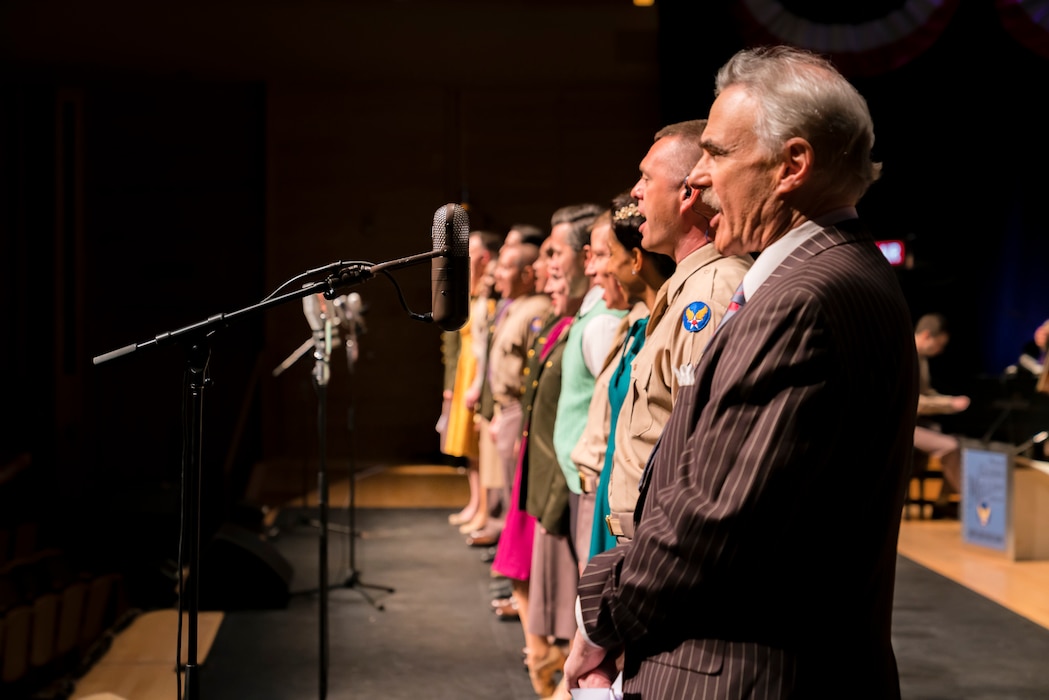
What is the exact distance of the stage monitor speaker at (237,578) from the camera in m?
5.09

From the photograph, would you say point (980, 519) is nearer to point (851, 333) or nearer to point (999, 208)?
point (999, 208)

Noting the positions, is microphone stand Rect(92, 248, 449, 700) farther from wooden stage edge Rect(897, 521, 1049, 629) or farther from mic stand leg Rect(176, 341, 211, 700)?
wooden stage edge Rect(897, 521, 1049, 629)

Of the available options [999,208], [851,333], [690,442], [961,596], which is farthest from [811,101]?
[999,208]

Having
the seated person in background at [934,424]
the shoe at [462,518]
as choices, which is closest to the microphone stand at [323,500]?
the shoe at [462,518]

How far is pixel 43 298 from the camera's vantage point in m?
9.52

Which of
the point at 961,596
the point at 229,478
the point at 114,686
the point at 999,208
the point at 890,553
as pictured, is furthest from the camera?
the point at 999,208

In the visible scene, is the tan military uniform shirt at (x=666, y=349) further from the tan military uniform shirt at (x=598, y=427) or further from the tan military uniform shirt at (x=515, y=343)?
the tan military uniform shirt at (x=515, y=343)

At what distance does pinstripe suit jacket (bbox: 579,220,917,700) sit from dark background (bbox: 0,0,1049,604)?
8.13m

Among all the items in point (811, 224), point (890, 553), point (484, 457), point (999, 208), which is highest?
point (999, 208)

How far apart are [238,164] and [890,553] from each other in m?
9.14

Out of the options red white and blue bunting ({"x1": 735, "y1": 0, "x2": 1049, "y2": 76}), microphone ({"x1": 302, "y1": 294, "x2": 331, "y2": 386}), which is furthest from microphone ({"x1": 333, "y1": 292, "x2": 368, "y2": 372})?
red white and blue bunting ({"x1": 735, "y1": 0, "x2": 1049, "y2": 76})

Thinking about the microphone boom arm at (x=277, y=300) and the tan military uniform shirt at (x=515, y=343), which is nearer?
the microphone boom arm at (x=277, y=300)

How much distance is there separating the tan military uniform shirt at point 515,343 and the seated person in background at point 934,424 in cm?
286

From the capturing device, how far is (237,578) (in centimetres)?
509
